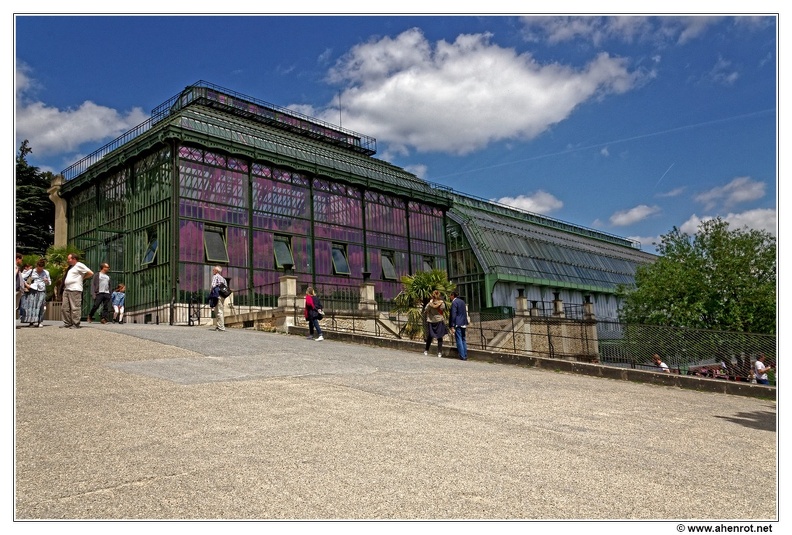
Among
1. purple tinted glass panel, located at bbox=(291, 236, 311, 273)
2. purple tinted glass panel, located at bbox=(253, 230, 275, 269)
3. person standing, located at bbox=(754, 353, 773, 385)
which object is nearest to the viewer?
person standing, located at bbox=(754, 353, 773, 385)

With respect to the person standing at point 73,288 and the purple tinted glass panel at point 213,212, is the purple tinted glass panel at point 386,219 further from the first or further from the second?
the person standing at point 73,288

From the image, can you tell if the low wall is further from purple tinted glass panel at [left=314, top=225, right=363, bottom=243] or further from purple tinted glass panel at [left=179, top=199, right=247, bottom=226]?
purple tinted glass panel at [left=314, top=225, right=363, bottom=243]

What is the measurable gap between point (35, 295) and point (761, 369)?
17256 millimetres

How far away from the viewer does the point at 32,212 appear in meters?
38.8

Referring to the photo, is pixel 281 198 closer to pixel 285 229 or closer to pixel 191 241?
pixel 285 229

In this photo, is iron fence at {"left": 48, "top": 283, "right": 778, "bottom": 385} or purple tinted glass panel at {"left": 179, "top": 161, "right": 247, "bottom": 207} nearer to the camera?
iron fence at {"left": 48, "top": 283, "right": 778, "bottom": 385}

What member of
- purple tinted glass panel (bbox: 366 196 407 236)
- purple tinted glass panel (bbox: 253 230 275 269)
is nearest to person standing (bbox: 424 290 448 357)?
purple tinted glass panel (bbox: 253 230 275 269)

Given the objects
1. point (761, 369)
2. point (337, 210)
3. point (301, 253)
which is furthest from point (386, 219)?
point (761, 369)

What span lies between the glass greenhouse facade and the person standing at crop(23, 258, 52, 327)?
363 inches

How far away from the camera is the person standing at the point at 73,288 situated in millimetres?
14734

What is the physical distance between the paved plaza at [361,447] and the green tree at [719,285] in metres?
22.2

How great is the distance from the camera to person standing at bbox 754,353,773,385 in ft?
46.0

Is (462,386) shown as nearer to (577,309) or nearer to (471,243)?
(471,243)


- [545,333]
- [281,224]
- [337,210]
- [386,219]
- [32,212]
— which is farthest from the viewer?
[32,212]
